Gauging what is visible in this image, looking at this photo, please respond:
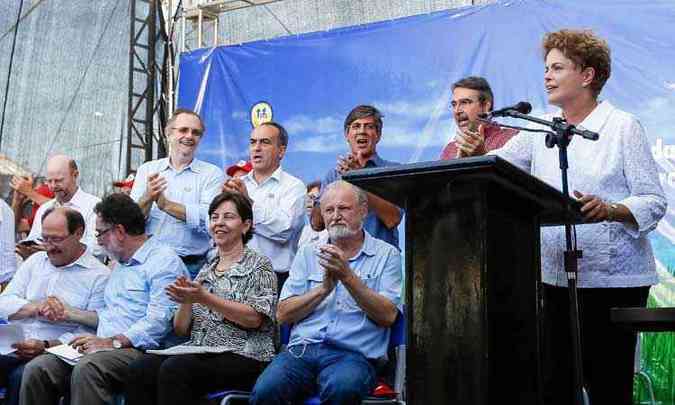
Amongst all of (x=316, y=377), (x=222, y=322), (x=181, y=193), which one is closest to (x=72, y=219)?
(x=181, y=193)

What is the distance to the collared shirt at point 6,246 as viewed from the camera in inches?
217

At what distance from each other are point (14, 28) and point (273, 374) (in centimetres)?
470

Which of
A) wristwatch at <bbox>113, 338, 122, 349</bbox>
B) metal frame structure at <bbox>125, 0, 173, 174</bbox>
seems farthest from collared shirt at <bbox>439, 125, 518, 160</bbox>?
metal frame structure at <bbox>125, 0, 173, 174</bbox>

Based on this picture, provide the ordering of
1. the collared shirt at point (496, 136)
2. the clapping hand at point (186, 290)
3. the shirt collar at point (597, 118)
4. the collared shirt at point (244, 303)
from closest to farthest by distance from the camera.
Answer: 1. the shirt collar at point (597, 118)
2. the clapping hand at point (186, 290)
3. the collared shirt at point (244, 303)
4. the collared shirt at point (496, 136)

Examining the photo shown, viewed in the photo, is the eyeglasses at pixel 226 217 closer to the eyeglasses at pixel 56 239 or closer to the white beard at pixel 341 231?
the white beard at pixel 341 231

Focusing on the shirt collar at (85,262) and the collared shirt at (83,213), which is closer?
the shirt collar at (85,262)

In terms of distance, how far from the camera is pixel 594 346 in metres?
2.82

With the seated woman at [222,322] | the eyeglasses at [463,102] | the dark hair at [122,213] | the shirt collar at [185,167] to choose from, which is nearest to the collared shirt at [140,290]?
the dark hair at [122,213]

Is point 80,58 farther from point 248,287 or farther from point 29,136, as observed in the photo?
point 248,287

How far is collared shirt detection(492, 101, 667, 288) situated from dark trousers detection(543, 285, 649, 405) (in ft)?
0.14

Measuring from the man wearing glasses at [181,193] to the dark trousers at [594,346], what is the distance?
99.9 inches

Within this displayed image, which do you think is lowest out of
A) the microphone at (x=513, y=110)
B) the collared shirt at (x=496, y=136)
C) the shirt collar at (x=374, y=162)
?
the microphone at (x=513, y=110)

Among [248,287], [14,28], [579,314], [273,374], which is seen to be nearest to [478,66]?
[248,287]

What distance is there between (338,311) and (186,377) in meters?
0.69
